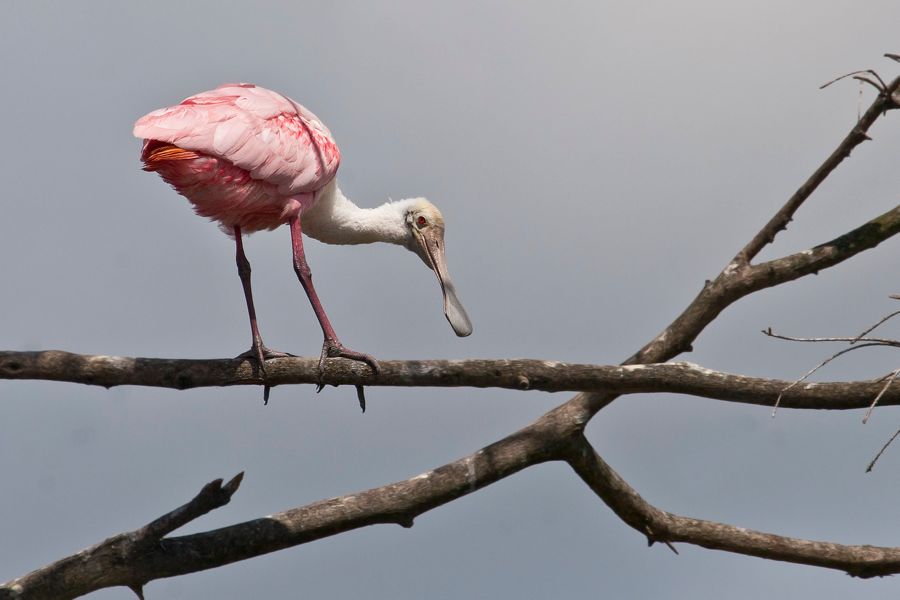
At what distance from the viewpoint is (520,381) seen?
7.06 m

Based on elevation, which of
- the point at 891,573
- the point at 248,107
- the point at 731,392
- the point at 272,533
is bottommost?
the point at 891,573

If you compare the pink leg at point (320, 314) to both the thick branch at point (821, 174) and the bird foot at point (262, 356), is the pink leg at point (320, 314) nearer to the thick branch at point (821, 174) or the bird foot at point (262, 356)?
the bird foot at point (262, 356)

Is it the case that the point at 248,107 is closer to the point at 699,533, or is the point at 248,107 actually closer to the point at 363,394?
the point at 363,394

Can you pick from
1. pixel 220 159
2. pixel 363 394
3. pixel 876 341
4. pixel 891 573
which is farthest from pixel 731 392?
pixel 220 159

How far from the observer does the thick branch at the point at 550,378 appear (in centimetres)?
705

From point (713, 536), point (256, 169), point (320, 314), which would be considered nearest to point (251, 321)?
point (320, 314)

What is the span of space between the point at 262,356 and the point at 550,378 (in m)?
2.22

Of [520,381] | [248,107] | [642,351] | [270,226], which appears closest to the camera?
[520,381]

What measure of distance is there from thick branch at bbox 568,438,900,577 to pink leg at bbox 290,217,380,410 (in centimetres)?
158

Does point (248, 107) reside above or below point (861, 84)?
above

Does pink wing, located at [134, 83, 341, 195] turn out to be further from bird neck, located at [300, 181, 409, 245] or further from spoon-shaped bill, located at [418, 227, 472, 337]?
spoon-shaped bill, located at [418, 227, 472, 337]

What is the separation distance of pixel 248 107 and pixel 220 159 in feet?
2.27

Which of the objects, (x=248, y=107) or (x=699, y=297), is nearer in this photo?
(x=699, y=297)

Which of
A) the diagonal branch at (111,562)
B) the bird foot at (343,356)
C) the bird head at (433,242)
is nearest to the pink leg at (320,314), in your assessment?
the bird foot at (343,356)
